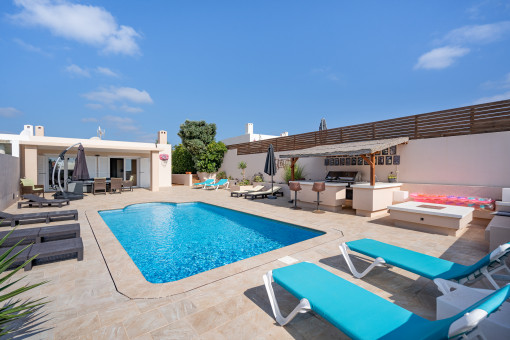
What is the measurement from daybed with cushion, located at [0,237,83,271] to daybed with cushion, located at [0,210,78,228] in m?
3.04

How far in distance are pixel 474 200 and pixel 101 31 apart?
20707 millimetres

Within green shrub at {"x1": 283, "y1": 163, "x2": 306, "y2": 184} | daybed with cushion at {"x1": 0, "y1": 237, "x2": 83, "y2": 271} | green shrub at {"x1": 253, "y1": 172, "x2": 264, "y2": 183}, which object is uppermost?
green shrub at {"x1": 283, "y1": 163, "x2": 306, "y2": 184}

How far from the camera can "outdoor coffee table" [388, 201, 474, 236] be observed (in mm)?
5852

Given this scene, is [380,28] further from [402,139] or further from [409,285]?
[409,285]

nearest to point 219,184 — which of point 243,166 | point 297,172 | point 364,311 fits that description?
point 243,166

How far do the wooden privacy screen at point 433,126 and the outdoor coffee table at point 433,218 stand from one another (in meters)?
3.68

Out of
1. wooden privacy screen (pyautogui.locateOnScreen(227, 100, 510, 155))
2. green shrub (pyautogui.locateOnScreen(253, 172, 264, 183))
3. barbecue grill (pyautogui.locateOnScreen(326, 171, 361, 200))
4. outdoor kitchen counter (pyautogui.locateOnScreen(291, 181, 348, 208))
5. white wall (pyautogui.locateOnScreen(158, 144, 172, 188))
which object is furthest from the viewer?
white wall (pyautogui.locateOnScreen(158, 144, 172, 188))

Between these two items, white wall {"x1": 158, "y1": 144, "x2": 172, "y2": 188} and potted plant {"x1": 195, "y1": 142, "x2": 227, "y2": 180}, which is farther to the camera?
potted plant {"x1": 195, "y1": 142, "x2": 227, "y2": 180}

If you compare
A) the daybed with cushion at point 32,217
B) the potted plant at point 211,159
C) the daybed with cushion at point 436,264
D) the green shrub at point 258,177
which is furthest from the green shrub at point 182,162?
the daybed with cushion at point 436,264

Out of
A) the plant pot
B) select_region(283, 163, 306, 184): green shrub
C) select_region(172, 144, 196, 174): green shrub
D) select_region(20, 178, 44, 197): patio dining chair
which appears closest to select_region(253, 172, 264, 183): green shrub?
select_region(283, 163, 306, 184): green shrub

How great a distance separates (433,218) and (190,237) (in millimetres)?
6772

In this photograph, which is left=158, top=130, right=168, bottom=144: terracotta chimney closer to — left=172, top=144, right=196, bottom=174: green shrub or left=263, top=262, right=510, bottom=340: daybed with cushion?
left=172, top=144, right=196, bottom=174: green shrub

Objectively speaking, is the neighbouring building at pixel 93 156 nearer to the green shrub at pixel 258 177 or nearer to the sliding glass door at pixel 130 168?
the sliding glass door at pixel 130 168

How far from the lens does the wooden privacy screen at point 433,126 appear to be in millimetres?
7852
